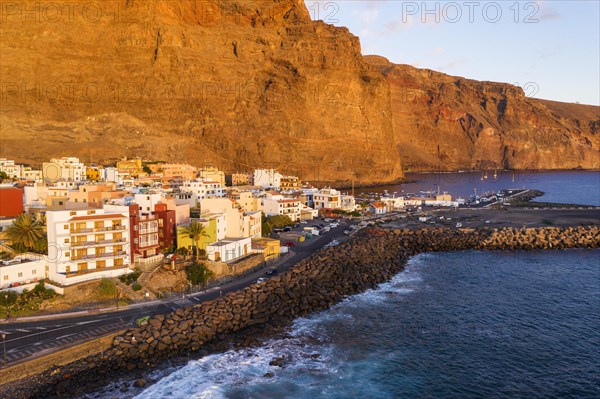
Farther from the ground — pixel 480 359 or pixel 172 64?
pixel 172 64

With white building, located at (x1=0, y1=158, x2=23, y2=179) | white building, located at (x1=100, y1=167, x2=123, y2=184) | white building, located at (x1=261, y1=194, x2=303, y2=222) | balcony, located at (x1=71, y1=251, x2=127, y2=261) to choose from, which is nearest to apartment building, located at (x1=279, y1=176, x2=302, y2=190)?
white building, located at (x1=261, y1=194, x2=303, y2=222)

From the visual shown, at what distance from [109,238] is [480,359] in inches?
1168

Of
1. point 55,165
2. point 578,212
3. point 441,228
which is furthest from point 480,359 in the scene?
point 55,165

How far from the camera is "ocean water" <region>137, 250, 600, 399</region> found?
26.1 m

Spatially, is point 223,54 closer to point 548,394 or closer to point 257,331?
point 257,331

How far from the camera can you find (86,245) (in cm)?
3712

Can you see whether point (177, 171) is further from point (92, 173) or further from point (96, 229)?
point (96, 229)

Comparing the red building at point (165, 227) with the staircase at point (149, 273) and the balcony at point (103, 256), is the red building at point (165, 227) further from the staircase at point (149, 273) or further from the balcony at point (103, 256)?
the balcony at point (103, 256)

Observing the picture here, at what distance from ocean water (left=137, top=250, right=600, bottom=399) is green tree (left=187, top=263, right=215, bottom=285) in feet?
30.5

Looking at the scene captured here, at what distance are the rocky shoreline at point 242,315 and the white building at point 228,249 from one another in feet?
19.4

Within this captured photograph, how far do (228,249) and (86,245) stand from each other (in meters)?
12.9

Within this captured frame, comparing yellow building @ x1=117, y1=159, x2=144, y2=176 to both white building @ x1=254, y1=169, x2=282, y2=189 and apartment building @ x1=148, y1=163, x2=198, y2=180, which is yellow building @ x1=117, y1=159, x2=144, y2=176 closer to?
apartment building @ x1=148, y1=163, x2=198, y2=180

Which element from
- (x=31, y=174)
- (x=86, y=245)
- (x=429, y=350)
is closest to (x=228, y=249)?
(x=86, y=245)

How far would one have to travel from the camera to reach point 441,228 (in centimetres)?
7044
